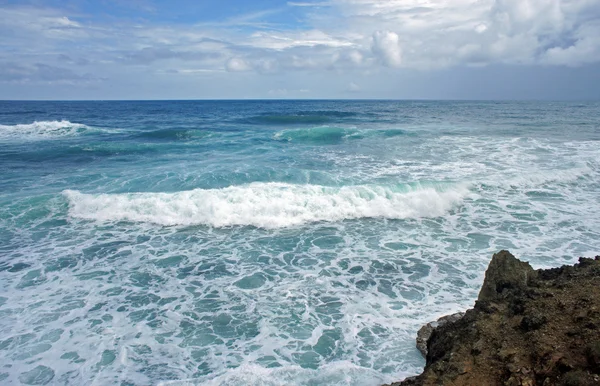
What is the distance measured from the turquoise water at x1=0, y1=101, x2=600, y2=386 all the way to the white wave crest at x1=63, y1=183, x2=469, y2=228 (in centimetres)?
6

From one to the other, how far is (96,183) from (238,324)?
1236cm

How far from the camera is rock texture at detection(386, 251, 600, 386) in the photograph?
294 cm

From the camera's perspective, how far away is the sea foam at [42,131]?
30.4m

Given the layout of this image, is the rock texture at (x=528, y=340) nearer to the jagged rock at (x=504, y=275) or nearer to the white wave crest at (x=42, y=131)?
the jagged rock at (x=504, y=275)

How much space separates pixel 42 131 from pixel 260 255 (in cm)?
3229

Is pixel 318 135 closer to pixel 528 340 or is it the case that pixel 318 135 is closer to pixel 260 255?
pixel 260 255

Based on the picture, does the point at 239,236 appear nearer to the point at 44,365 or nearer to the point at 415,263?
the point at 415,263

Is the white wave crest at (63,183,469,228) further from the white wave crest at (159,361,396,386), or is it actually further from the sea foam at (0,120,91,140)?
the sea foam at (0,120,91,140)

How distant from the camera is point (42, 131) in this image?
3303 cm

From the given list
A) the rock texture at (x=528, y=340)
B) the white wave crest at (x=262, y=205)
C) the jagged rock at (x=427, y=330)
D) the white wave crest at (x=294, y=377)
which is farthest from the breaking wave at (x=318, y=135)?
the rock texture at (x=528, y=340)

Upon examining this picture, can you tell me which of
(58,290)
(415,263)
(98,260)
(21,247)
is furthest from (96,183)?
(415,263)

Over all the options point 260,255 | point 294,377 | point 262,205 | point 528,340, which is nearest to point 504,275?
point 528,340

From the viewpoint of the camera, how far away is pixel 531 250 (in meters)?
9.44

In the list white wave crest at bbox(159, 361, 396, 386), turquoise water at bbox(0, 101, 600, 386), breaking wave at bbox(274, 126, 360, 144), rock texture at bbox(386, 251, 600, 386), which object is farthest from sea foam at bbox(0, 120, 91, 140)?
rock texture at bbox(386, 251, 600, 386)
